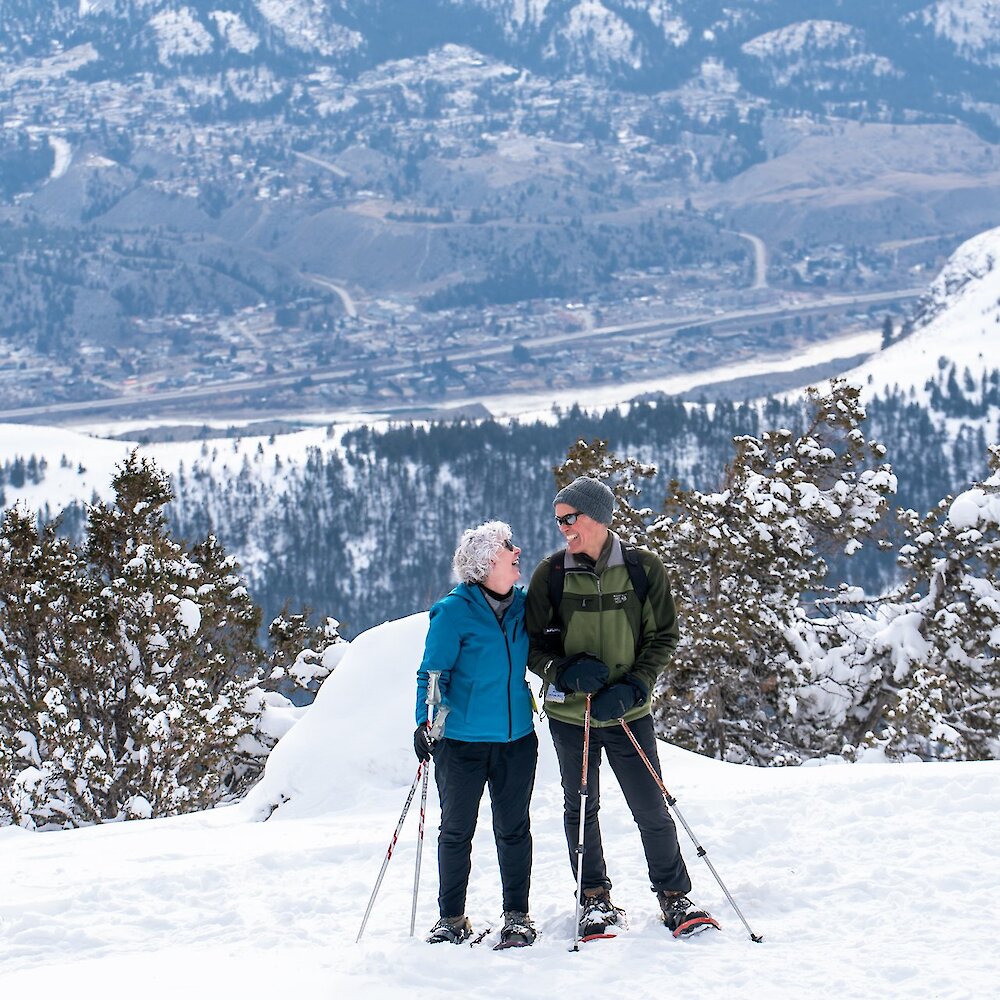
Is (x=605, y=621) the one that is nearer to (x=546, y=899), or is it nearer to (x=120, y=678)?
(x=546, y=899)

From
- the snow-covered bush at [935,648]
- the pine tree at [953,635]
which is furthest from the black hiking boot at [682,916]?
the pine tree at [953,635]

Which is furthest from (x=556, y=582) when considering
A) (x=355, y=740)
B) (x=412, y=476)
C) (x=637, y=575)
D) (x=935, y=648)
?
(x=412, y=476)

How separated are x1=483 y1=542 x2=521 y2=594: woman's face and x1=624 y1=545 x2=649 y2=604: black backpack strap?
0.72 feet

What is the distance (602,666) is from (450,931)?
170cm

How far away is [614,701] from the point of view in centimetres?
684

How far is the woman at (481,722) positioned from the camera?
6863 millimetres

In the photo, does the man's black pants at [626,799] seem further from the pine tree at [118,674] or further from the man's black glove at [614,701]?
the pine tree at [118,674]

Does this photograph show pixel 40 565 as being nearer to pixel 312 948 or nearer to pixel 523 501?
pixel 312 948

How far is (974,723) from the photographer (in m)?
18.6

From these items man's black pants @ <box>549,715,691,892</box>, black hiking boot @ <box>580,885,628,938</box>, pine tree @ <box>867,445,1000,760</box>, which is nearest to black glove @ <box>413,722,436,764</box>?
man's black pants @ <box>549,715,691,892</box>

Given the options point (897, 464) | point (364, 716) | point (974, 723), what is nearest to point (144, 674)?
point (364, 716)

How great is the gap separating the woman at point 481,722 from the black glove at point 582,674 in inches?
11.2

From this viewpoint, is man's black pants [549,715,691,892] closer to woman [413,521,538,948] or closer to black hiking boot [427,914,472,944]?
woman [413,521,538,948]

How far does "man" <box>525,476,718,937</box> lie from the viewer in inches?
272
